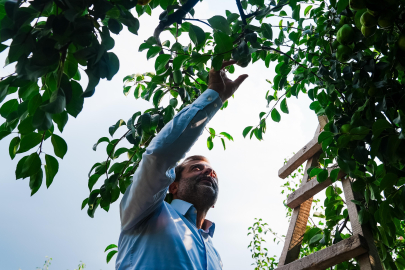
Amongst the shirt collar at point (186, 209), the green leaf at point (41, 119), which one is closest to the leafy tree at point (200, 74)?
the green leaf at point (41, 119)

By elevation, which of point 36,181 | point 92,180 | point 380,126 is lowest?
point 36,181

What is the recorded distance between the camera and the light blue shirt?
3.78 ft

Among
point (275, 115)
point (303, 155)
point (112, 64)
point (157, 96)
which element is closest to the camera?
point (112, 64)

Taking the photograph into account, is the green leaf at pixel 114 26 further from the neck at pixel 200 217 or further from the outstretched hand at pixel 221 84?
the neck at pixel 200 217

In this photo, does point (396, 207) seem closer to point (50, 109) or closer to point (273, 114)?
point (273, 114)

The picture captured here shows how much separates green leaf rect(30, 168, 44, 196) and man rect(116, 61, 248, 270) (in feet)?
1.20

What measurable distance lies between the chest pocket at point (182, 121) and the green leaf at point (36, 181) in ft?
1.34

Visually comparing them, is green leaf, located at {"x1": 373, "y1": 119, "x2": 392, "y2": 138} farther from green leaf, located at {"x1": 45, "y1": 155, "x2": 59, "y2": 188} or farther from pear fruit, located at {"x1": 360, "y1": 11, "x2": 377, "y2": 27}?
green leaf, located at {"x1": 45, "y1": 155, "x2": 59, "y2": 188}

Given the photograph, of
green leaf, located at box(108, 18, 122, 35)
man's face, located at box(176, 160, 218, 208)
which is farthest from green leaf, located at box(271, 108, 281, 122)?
green leaf, located at box(108, 18, 122, 35)

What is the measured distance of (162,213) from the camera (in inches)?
55.4

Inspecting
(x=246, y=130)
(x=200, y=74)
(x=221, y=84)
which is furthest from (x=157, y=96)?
(x=246, y=130)

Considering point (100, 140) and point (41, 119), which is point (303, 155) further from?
point (41, 119)

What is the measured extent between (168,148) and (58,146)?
371mm

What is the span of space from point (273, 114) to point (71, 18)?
1536 mm
